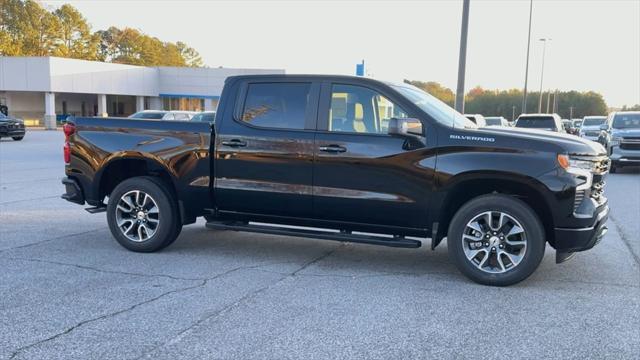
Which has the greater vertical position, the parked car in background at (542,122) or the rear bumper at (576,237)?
the parked car in background at (542,122)

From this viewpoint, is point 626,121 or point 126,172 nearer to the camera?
point 126,172

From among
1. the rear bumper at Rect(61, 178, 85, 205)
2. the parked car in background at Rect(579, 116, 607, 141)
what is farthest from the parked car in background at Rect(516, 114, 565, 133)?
the rear bumper at Rect(61, 178, 85, 205)

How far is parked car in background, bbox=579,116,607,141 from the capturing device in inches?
950

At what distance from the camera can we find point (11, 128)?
29.4 metres

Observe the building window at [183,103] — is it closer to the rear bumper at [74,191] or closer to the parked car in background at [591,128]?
the parked car in background at [591,128]

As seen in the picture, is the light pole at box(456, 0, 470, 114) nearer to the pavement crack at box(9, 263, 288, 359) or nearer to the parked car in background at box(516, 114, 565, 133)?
the parked car in background at box(516, 114, 565, 133)

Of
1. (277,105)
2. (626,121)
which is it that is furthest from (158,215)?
(626,121)

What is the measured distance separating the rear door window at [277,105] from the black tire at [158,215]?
125cm

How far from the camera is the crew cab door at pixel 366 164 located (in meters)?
5.64

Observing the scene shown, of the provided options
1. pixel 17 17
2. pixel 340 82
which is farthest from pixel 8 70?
pixel 340 82

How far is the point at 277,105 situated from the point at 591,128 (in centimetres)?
2291

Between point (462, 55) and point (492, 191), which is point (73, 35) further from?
point (492, 191)

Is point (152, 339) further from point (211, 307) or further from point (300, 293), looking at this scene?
point (300, 293)

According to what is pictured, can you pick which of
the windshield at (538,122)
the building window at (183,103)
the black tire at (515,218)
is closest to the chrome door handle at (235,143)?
the black tire at (515,218)
